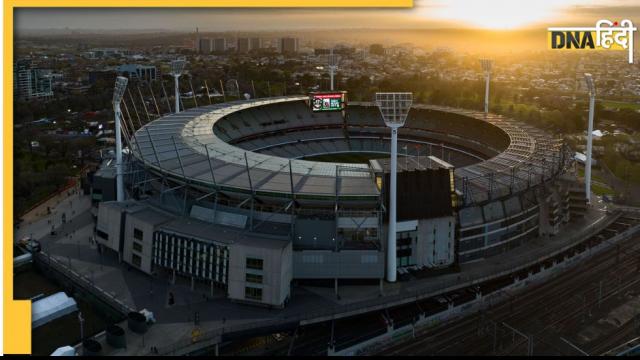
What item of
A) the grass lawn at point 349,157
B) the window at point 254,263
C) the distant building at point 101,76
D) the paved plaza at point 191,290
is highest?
the distant building at point 101,76

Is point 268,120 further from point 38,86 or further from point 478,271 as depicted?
point 38,86

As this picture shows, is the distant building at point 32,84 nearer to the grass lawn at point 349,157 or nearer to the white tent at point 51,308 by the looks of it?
the grass lawn at point 349,157

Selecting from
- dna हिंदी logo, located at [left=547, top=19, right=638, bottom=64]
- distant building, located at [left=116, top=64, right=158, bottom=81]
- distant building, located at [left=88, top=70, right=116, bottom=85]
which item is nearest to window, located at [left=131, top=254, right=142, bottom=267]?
dna हिंदी logo, located at [left=547, top=19, right=638, bottom=64]

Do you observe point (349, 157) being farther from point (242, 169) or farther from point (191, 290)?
point (191, 290)

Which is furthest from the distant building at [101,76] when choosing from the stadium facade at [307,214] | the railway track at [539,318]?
the railway track at [539,318]

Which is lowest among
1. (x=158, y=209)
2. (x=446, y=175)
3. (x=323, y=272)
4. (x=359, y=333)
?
(x=359, y=333)

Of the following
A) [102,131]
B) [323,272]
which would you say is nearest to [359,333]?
[323,272]

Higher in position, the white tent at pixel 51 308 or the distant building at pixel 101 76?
the distant building at pixel 101 76
